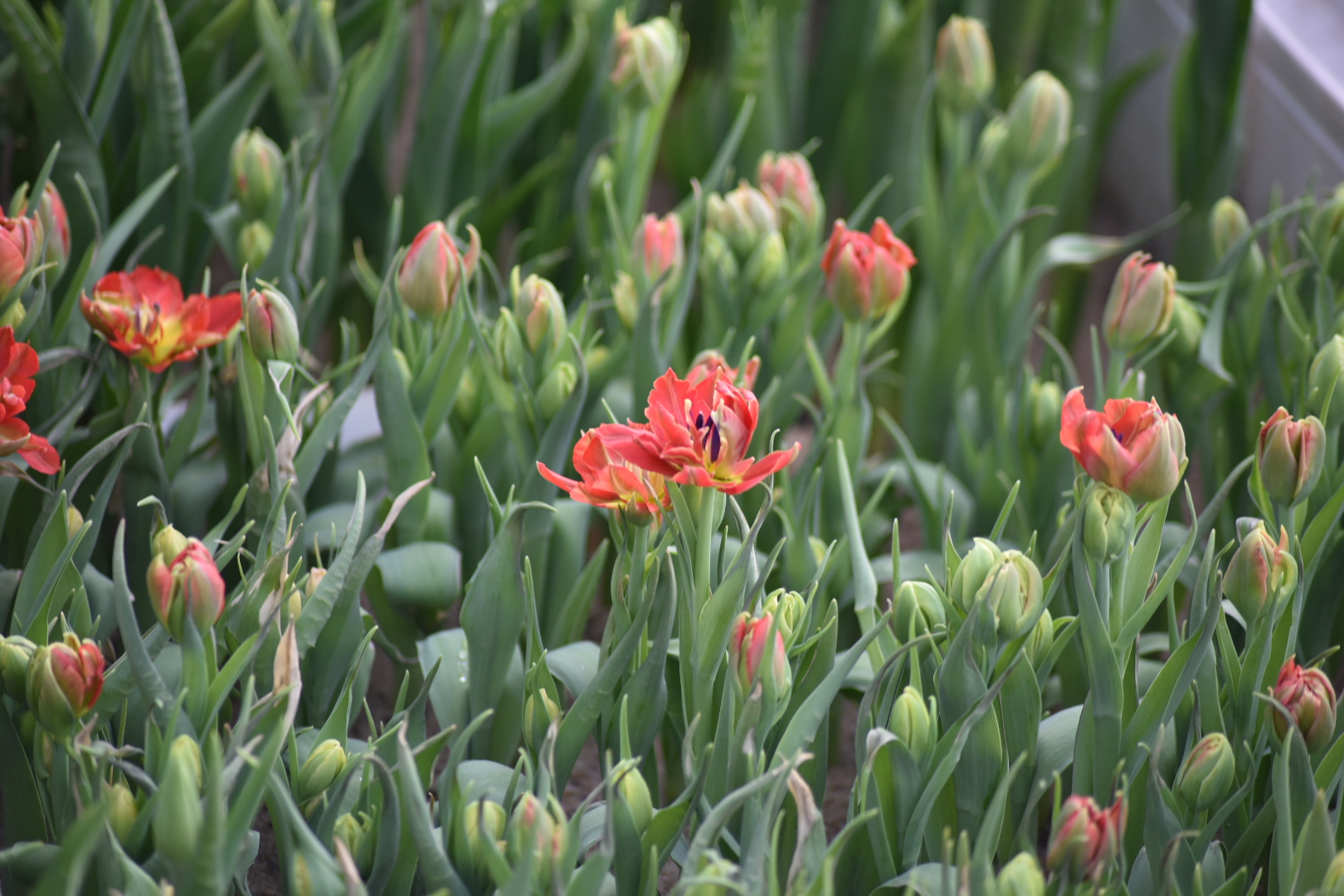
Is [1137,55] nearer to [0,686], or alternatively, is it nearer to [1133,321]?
[1133,321]

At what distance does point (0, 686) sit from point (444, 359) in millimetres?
321

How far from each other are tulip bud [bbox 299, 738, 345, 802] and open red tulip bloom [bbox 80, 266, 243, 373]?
0.28m

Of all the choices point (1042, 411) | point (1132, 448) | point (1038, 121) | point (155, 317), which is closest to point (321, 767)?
point (155, 317)

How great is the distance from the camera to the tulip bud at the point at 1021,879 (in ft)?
1.62

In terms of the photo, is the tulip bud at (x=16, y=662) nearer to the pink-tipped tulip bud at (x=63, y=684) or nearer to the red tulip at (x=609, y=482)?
the pink-tipped tulip bud at (x=63, y=684)

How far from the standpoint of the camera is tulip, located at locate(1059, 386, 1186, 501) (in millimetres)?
560

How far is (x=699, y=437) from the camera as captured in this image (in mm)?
525

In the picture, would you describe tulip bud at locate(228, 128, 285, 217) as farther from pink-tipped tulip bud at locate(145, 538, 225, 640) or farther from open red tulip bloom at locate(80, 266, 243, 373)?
pink-tipped tulip bud at locate(145, 538, 225, 640)

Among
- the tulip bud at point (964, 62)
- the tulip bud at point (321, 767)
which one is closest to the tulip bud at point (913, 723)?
the tulip bud at point (321, 767)

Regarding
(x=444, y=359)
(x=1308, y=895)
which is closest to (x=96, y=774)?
(x=444, y=359)

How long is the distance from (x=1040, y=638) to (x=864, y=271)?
0.28m

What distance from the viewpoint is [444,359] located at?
2.64 feet

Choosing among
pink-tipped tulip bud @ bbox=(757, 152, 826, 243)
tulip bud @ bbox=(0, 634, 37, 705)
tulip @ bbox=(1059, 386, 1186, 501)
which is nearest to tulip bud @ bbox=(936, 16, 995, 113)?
pink-tipped tulip bud @ bbox=(757, 152, 826, 243)

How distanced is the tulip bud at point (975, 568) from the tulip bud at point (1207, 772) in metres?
0.13
